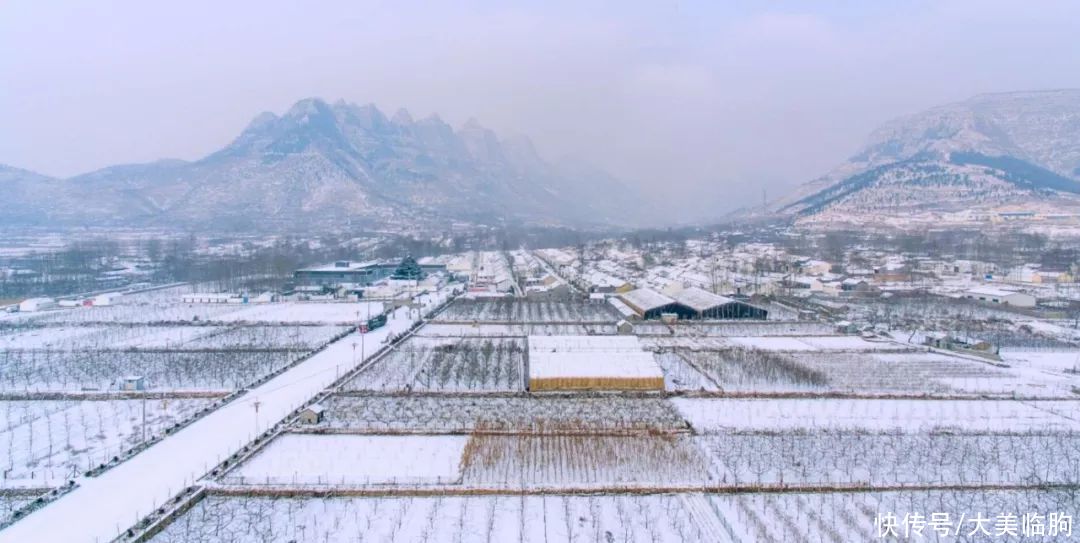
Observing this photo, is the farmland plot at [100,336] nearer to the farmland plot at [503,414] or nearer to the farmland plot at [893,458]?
the farmland plot at [503,414]

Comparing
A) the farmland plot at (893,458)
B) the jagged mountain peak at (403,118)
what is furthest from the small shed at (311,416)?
the jagged mountain peak at (403,118)

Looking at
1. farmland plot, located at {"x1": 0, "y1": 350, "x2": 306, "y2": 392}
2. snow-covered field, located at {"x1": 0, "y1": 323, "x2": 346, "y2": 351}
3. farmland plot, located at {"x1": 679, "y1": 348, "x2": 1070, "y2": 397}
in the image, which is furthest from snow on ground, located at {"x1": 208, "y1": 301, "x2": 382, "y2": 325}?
farmland plot, located at {"x1": 679, "y1": 348, "x2": 1070, "y2": 397}

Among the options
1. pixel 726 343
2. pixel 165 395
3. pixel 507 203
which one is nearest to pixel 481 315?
pixel 726 343

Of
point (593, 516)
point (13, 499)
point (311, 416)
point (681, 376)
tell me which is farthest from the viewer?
point (681, 376)

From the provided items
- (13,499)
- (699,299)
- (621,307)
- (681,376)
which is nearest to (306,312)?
(621,307)

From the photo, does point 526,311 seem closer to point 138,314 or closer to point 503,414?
point 503,414
